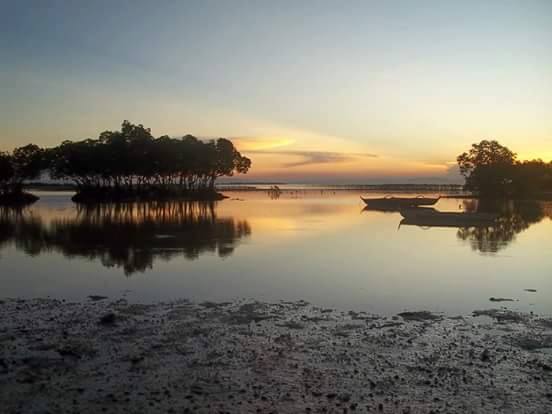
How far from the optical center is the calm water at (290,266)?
49.9 ft

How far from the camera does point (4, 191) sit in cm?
8988

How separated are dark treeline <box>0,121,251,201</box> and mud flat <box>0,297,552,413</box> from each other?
267 ft

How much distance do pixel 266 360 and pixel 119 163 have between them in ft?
284

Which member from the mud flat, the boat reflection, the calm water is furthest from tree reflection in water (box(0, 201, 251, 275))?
the boat reflection

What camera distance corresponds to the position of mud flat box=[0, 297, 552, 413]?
7.38 meters

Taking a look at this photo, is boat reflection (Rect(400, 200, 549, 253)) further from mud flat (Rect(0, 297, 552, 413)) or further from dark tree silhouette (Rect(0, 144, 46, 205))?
dark tree silhouette (Rect(0, 144, 46, 205))

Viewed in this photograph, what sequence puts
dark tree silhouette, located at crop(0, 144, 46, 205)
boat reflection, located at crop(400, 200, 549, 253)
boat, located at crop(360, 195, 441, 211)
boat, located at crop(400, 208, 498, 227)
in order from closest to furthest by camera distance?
boat reflection, located at crop(400, 200, 549, 253) → boat, located at crop(400, 208, 498, 227) → boat, located at crop(360, 195, 441, 211) → dark tree silhouette, located at crop(0, 144, 46, 205)

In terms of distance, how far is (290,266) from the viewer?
20688mm

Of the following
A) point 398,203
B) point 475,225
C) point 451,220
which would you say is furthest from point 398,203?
point 475,225

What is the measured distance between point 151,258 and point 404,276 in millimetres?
10619

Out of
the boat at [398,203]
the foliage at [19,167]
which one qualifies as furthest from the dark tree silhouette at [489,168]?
the foliage at [19,167]

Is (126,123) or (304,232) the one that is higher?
(126,123)

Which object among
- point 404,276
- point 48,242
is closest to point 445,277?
point 404,276

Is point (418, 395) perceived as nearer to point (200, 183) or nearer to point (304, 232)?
point (304, 232)
